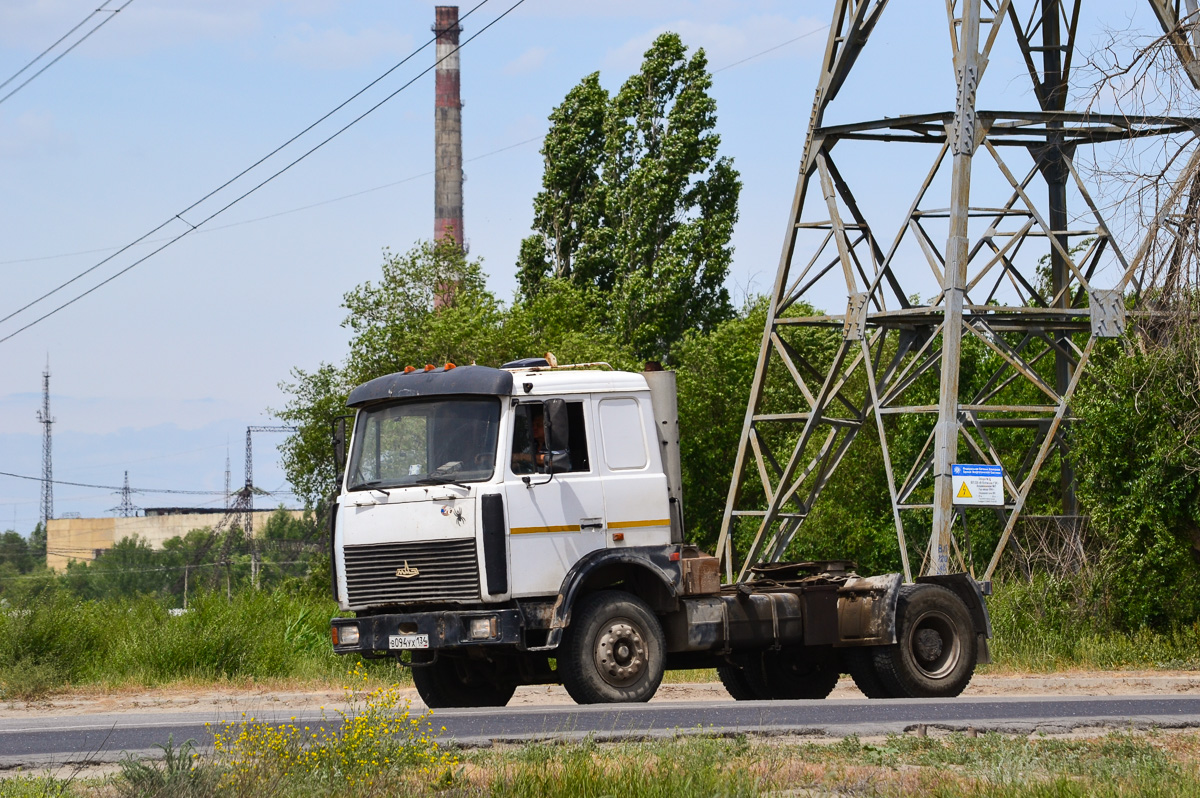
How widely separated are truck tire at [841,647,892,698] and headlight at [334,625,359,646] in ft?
17.1

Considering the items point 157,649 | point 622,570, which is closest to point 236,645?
point 157,649

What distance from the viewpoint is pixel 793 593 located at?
15.3 meters

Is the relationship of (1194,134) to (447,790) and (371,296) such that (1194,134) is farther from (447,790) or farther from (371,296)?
(371,296)

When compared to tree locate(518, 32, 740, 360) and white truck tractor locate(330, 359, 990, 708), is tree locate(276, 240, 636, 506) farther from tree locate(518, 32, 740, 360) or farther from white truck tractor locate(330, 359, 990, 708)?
white truck tractor locate(330, 359, 990, 708)

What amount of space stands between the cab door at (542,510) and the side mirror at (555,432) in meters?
0.08

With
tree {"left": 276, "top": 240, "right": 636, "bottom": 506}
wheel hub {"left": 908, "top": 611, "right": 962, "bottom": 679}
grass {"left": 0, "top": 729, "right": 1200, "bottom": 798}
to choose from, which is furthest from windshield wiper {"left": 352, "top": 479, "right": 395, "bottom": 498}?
tree {"left": 276, "top": 240, "right": 636, "bottom": 506}

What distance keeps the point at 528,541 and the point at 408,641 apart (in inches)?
53.6

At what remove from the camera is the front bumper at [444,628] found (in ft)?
43.2

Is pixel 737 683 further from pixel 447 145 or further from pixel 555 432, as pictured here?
pixel 447 145

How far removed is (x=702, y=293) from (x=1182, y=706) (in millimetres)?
37497

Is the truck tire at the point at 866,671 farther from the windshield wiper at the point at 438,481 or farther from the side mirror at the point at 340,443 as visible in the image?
the side mirror at the point at 340,443

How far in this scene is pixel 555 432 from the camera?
1359 centimetres

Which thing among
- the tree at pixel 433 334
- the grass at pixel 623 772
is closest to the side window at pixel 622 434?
the grass at pixel 623 772

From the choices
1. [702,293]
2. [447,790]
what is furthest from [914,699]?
[702,293]
